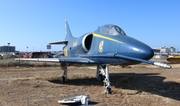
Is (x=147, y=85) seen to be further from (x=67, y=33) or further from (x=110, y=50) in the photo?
(x=67, y=33)

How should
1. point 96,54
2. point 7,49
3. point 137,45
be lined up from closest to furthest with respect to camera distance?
1. point 137,45
2. point 96,54
3. point 7,49

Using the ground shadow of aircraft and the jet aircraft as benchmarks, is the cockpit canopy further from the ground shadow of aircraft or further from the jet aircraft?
the ground shadow of aircraft

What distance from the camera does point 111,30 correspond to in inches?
396

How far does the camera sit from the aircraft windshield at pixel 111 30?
382 inches

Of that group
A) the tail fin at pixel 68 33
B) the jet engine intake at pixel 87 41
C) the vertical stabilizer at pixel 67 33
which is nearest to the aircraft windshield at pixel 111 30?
the jet engine intake at pixel 87 41

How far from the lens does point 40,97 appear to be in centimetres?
841

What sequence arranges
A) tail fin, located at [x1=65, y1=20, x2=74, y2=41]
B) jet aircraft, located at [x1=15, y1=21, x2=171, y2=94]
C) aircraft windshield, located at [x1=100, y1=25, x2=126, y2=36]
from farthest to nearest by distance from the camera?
tail fin, located at [x1=65, y1=20, x2=74, y2=41]
aircraft windshield, located at [x1=100, y1=25, x2=126, y2=36]
jet aircraft, located at [x1=15, y1=21, x2=171, y2=94]

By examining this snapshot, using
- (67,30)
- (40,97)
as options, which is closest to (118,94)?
(40,97)

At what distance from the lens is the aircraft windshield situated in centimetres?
970

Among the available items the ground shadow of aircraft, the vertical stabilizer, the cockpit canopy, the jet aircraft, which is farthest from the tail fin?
the cockpit canopy

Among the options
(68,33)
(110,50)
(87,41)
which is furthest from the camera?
(68,33)

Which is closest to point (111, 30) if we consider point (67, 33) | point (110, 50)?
point (110, 50)

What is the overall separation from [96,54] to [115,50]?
176 centimetres

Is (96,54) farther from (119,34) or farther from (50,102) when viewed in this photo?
(50,102)
